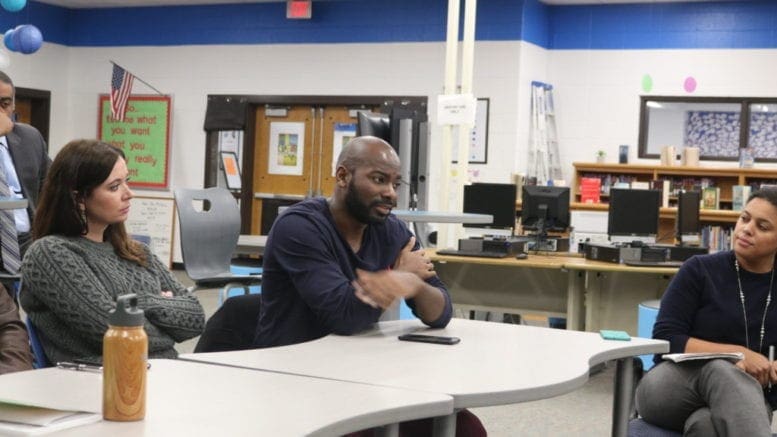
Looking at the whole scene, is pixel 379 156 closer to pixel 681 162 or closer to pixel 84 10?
pixel 681 162

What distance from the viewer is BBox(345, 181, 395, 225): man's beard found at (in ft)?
9.52

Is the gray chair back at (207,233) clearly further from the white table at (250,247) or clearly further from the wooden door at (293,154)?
the wooden door at (293,154)

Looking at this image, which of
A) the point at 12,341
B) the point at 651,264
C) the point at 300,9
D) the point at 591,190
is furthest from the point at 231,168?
the point at 12,341

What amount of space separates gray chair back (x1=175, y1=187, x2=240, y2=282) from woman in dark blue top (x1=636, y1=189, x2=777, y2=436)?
328cm

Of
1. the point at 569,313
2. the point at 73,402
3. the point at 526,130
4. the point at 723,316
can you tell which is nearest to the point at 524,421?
the point at 569,313

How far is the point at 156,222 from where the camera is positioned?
38.4ft

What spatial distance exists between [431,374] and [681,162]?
27.7 feet

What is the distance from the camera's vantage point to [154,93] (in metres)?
11.6

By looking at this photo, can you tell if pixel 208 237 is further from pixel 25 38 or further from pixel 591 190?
pixel 591 190

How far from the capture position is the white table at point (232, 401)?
66.2 inches

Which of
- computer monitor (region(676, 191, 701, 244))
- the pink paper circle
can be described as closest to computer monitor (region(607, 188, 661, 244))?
computer monitor (region(676, 191, 701, 244))

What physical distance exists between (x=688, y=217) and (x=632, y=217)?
52cm

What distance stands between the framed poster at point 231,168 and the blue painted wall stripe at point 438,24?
3.99 feet

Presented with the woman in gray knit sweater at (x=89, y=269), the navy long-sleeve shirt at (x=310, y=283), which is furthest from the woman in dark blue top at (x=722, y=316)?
the woman in gray knit sweater at (x=89, y=269)
